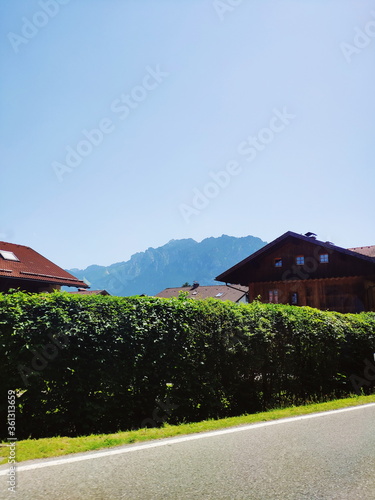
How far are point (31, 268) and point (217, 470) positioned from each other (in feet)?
86.1

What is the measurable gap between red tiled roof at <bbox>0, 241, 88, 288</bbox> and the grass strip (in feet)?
69.0

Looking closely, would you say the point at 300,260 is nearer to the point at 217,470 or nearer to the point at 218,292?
the point at 217,470

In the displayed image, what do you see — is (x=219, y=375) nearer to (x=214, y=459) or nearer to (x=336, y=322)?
(x=214, y=459)

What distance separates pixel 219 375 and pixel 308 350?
291 centimetres

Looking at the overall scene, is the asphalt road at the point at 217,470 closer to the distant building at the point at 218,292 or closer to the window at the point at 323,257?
the window at the point at 323,257

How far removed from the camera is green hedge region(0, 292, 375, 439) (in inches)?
237

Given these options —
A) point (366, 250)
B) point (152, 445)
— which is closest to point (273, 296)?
point (366, 250)

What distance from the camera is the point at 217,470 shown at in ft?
13.5

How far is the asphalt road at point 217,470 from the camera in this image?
3525 millimetres

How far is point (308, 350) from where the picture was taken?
951cm

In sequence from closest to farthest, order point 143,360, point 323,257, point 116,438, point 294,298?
point 116,438, point 143,360, point 323,257, point 294,298

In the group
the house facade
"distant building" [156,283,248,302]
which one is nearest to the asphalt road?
the house facade

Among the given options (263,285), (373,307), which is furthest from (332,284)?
(263,285)

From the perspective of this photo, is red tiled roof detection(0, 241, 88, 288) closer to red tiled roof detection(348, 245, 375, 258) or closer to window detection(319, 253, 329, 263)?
window detection(319, 253, 329, 263)
